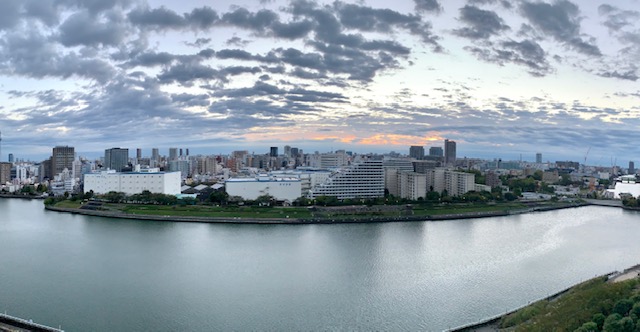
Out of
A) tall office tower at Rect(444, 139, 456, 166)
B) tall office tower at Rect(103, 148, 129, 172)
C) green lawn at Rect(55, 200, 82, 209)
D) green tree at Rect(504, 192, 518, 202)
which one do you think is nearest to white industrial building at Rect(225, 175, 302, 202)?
green lawn at Rect(55, 200, 82, 209)

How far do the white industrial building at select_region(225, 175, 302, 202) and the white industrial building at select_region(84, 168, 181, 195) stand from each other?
2.36 m

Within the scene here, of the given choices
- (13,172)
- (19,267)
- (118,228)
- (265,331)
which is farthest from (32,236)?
(13,172)

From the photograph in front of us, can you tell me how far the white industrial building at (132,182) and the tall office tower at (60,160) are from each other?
825 cm

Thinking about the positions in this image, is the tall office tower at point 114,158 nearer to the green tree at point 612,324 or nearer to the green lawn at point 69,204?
the green lawn at point 69,204

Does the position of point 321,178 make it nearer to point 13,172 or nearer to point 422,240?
point 422,240

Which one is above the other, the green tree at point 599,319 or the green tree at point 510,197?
the green tree at point 510,197

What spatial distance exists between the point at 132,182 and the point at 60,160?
31.9ft

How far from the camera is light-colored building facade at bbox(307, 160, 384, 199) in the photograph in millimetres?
12992

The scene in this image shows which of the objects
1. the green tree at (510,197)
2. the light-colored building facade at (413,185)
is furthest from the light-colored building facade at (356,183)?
the green tree at (510,197)

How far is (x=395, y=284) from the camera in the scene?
210 inches

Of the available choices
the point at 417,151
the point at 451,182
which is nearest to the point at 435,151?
the point at 417,151

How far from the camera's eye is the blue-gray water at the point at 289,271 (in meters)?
4.35

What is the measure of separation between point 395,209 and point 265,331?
7735 millimetres

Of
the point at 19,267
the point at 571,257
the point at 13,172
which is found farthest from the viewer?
the point at 13,172
